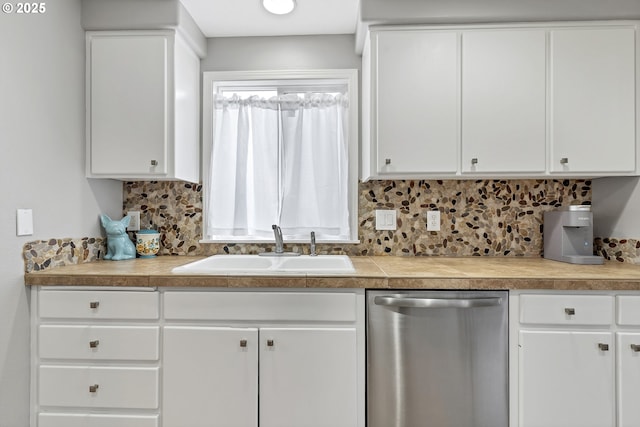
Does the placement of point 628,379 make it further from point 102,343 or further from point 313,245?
point 102,343

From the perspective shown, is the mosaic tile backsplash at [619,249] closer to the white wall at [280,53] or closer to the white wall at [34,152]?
the white wall at [280,53]

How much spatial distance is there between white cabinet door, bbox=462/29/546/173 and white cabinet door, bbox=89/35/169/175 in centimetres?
163

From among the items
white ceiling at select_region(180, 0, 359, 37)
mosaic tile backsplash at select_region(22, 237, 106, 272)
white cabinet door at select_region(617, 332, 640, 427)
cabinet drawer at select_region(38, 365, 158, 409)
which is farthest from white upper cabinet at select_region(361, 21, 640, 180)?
mosaic tile backsplash at select_region(22, 237, 106, 272)

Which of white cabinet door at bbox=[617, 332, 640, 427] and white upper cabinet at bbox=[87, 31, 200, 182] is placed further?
white upper cabinet at bbox=[87, 31, 200, 182]

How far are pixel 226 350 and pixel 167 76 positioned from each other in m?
1.46

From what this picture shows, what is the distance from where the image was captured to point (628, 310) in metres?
1.50

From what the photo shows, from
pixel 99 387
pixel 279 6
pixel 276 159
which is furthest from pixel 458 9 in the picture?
pixel 99 387

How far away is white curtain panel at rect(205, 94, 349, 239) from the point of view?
232 cm

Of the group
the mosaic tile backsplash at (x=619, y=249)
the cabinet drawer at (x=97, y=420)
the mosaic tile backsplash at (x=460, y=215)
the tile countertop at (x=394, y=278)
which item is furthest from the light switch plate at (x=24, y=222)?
the mosaic tile backsplash at (x=619, y=249)

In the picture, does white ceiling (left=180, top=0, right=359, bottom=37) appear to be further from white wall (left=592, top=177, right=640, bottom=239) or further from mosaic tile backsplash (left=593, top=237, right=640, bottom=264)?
mosaic tile backsplash (left=593, top=237, right=640, bottom=264)

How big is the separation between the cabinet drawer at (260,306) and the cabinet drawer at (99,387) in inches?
12.2

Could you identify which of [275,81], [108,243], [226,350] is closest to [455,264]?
[226,350]

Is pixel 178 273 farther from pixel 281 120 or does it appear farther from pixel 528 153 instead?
pixel 528 153

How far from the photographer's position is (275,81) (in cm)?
231
